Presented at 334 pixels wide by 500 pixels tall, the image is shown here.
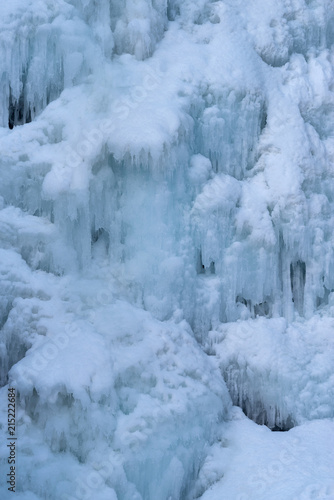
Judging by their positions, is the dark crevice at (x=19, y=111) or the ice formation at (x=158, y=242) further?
the dark crevice at (x=19, y=111)

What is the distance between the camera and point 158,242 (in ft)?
21.0

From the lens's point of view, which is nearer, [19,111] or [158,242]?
[158,242]

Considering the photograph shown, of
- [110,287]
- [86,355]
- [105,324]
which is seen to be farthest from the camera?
[110,287]

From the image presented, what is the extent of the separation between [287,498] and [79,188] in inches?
134

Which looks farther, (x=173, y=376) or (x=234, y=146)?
(x=234, y=146)

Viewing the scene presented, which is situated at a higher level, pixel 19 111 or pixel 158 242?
pixel 19 111

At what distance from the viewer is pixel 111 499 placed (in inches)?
192

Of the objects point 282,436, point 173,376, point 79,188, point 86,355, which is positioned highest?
point 79,188

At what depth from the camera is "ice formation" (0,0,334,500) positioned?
206 inches

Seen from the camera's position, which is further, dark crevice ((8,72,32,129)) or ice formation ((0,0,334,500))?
dark crevice ((8,72,32,129))

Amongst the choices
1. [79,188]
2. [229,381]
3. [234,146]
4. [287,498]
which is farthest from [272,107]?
[287,498]

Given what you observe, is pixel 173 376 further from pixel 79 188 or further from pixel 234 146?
pixel 234 146

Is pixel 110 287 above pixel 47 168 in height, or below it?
below

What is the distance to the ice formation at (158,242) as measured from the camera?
5242 mm
